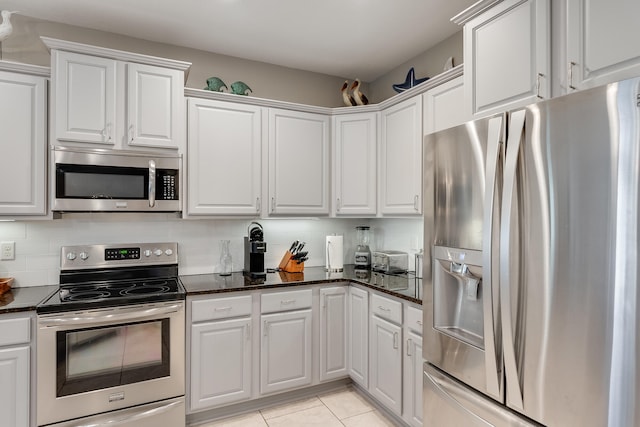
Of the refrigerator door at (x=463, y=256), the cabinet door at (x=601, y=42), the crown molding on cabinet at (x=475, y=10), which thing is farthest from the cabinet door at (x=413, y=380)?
the crown molding on cabinet at (x=475, y=10)

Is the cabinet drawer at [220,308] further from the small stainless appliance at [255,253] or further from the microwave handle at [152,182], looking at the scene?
the microwave handle at [152,182]

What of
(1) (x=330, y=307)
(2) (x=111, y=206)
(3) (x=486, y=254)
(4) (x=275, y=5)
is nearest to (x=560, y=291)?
(3) (x=486, y=254)

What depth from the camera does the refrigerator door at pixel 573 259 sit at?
1.05m

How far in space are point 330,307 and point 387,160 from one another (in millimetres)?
1228

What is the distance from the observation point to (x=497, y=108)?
1719mm

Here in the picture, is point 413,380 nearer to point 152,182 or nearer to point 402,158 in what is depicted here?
point 402,158

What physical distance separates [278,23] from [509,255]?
215 centimetres

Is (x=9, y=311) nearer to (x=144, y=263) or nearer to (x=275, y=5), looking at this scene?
(x=144, y=263)

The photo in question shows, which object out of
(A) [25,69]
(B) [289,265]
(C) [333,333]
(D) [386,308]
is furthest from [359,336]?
(A) [25,69]

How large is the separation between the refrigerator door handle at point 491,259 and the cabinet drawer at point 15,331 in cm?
229

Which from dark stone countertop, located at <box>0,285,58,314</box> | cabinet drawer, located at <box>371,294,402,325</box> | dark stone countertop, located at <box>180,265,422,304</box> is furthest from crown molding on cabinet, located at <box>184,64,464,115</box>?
dark stone countertop, located at <box>0,285,58,314</box>

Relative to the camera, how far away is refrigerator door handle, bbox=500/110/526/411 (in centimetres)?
134

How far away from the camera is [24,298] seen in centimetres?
219

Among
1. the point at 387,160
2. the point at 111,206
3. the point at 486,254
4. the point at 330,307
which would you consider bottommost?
the point at 330,307
